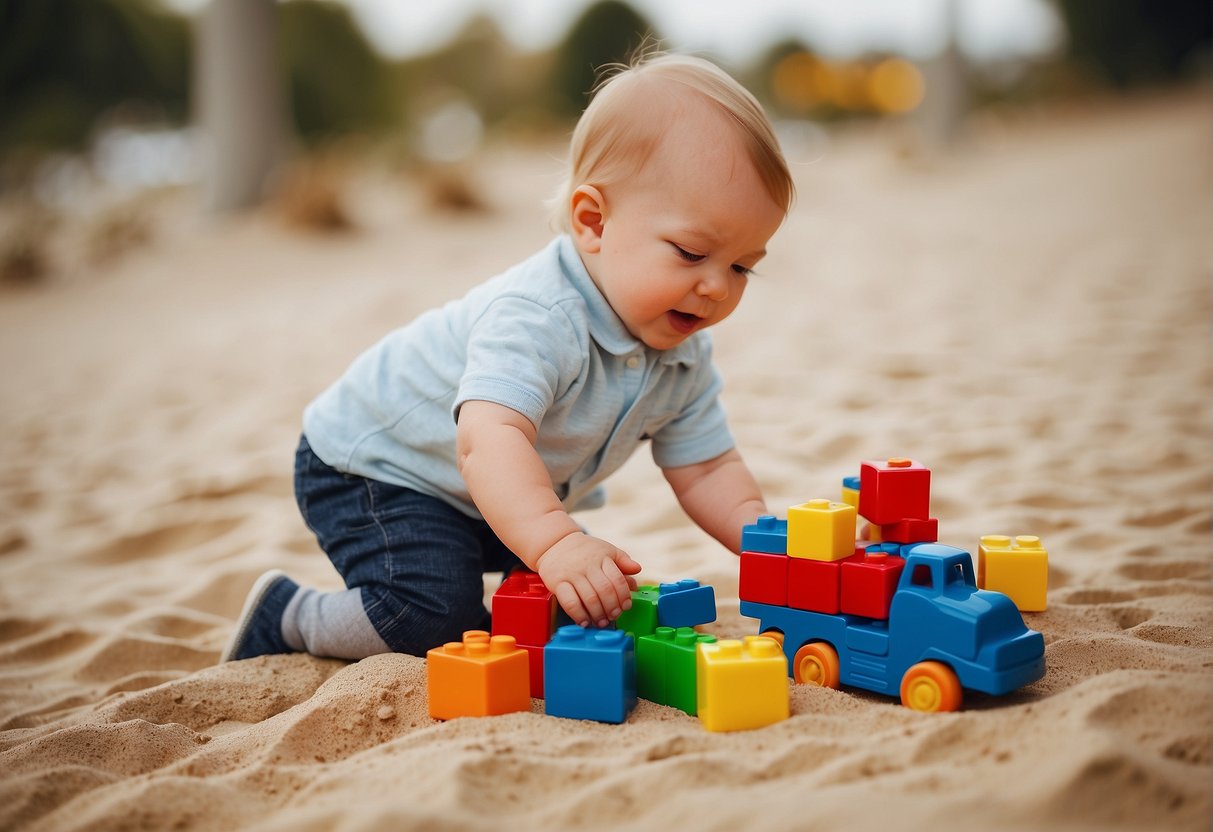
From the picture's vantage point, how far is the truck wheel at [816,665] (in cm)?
185

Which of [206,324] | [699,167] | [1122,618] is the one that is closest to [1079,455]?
[1122,618]

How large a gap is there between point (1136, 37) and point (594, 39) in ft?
28.1

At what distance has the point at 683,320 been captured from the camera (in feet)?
6.91

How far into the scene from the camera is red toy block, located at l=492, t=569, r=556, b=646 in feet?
6.18

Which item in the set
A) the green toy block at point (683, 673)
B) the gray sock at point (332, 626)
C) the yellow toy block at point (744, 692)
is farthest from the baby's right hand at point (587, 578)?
the gray sock at point (332, 626)

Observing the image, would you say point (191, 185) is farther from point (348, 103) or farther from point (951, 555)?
point (951, 555)

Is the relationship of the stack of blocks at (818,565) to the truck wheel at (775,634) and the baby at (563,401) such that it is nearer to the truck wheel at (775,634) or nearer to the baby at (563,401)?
the truck wheel at (775,634)

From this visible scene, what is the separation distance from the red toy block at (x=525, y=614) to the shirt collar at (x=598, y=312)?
0.50 meters

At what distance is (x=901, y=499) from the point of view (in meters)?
1.95

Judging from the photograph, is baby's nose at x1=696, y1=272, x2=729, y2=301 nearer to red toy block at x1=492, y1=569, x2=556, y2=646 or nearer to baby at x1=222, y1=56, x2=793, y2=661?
baby at x1=222, y1=56, x2=793, y2=661

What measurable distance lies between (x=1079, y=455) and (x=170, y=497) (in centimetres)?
304

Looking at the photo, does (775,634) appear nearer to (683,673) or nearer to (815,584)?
(815,584)

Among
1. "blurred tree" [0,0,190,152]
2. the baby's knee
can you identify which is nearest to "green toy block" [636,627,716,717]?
the baby's knee

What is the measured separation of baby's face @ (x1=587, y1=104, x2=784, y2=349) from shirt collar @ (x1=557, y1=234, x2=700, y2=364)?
0.04 m
